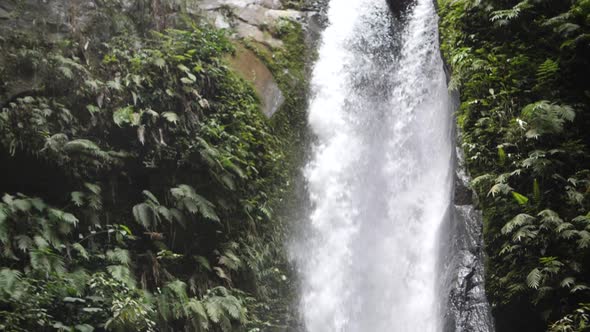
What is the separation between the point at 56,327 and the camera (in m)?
5.19

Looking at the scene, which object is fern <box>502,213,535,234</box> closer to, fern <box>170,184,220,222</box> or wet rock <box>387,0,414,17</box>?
fern <box>170,184,220,222</box>

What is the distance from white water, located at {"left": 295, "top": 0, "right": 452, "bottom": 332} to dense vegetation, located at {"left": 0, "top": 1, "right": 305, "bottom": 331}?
0.99 m

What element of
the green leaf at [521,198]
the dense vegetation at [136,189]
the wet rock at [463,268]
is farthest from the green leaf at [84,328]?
the green leaf at [521,198]

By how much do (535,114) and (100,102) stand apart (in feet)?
19.9

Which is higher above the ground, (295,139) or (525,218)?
(525,218)

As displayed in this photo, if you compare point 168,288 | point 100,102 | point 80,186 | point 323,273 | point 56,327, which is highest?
point 100,102

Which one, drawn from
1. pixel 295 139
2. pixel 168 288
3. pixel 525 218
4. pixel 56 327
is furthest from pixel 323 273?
pixel 56 327

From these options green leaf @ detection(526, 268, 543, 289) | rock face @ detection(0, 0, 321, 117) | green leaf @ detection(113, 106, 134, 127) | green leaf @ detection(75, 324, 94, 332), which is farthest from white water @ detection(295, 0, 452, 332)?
green leaf @ detection(75, 324, 94, 332)

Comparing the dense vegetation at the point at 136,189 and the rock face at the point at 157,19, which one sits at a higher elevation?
the rock face at the point at 157,19

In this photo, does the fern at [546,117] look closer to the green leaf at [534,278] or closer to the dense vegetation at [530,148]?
the dense vegetation at [530,148]

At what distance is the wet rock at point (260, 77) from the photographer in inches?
386

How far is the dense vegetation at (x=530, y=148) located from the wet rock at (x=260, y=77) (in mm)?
3726

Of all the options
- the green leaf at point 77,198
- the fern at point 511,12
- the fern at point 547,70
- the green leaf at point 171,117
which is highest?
the fern at point 511,12

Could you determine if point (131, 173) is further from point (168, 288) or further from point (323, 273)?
point (323, 273)
